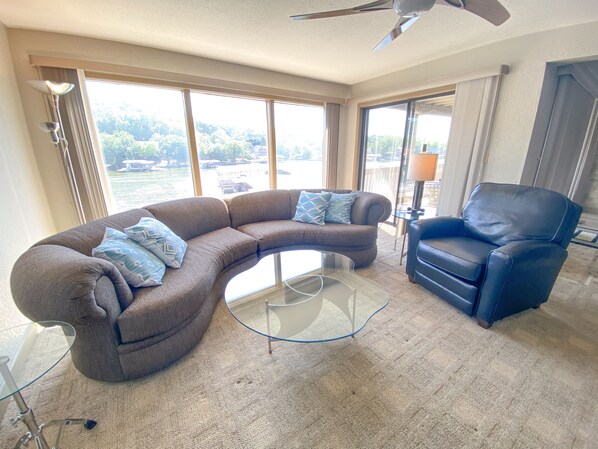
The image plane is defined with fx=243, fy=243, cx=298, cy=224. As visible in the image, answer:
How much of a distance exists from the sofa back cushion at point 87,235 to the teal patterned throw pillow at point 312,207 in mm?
1710

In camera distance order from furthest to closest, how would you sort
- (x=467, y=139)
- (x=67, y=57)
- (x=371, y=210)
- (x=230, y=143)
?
(x=230, y=143)
(x=467, y=139)
(x=371, y=210)
(x=67, y=57)

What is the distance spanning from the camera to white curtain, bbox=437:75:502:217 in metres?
2.72

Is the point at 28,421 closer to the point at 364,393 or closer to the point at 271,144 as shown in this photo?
the point at 364,393

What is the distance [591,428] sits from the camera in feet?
3.79

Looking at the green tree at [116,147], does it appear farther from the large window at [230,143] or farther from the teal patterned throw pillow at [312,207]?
the teal patterned throw pillow at [312,207]

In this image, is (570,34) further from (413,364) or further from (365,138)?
(413,364)

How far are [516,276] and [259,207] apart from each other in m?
2.51

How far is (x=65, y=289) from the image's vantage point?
3.73 feet

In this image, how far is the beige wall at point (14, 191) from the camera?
5.45 feet

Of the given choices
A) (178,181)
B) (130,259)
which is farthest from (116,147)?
(130,259)

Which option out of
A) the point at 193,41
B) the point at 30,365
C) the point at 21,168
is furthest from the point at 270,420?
the point at 193,41

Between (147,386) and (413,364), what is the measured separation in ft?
5.20

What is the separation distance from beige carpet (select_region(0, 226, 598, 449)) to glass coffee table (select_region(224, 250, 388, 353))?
0.76ft

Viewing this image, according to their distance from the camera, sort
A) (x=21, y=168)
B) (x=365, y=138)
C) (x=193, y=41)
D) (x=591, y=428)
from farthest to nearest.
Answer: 1. (x=365, y=138)
2. (x=193, y=41)
3. (x=21, y=168)
4. (x=591, y=428)
